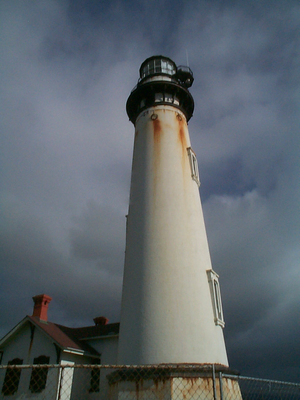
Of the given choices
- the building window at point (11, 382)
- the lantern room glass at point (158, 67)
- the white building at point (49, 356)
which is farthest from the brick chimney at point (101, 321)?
the lantern room glass at point (158, 67)

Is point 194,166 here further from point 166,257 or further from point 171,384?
point 171,384

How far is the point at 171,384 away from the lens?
8.12m

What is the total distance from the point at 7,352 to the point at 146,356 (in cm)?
1107

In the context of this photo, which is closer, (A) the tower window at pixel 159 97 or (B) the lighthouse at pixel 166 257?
(B) the lighthouse at pixel 166 257

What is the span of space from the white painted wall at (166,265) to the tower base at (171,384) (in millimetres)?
354

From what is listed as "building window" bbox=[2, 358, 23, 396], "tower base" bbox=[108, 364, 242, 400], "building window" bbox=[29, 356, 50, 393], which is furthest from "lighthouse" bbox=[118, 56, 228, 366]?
"building window" bbox=[2, 358, 23, 396]

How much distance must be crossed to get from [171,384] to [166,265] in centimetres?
332

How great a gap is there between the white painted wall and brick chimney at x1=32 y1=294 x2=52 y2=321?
8856mm

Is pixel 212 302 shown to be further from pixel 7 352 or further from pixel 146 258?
pixel 7 352

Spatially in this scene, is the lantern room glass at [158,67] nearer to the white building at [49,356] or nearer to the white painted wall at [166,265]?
the white painted wall at [166,265]

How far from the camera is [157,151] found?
504 inches

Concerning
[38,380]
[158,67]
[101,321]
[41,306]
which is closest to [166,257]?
[38,380]

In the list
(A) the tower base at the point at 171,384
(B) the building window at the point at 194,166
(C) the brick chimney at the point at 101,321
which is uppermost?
(B) the building window at the point at 194,166

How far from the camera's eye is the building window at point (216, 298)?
34.0 feet
